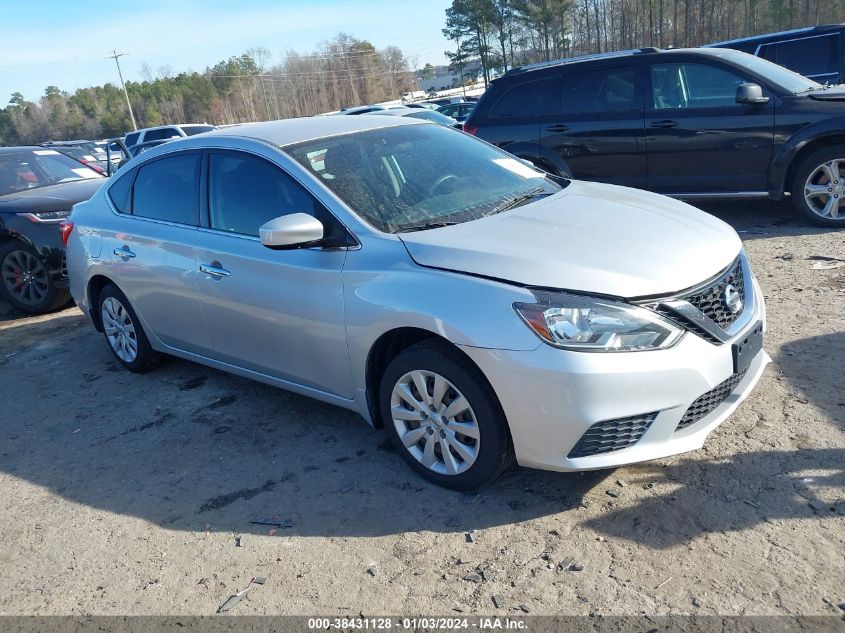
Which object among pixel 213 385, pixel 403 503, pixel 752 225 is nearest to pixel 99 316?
pixel 213 385

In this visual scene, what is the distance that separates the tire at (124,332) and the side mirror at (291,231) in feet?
7.18

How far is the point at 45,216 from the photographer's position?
298 inches

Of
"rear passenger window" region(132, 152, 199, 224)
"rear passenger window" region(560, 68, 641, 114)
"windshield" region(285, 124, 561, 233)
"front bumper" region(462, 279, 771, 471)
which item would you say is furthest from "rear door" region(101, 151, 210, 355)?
"rear passenger window" region(560, 68, 641, 114)

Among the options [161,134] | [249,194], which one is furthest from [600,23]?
[249,194]

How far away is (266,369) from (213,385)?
46.3 inches

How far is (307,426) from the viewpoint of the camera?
435 cm

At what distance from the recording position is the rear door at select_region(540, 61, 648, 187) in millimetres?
7875

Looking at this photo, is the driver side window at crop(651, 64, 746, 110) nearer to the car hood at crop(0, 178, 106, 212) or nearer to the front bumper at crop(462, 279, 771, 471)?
the front bumper at crop(462, 279, 771, 471)

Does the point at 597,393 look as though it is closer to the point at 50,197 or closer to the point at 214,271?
the point at 214,271

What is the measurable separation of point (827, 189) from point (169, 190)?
6158 millimetres

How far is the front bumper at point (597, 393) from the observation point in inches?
114

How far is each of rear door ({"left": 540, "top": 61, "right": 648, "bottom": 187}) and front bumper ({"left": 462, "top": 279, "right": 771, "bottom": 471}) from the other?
17.3 feet

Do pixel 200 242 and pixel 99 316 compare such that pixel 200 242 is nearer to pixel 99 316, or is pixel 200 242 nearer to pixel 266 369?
pixel 266 369

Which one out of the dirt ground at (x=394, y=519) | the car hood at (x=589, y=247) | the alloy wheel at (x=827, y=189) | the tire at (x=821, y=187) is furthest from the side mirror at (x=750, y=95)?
the car hood at (x=589, y=247)
